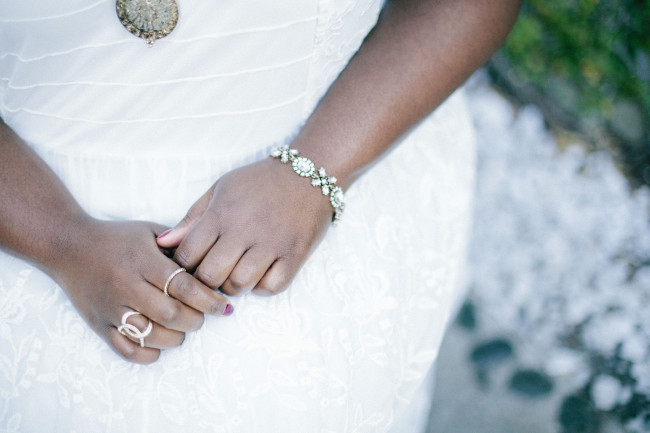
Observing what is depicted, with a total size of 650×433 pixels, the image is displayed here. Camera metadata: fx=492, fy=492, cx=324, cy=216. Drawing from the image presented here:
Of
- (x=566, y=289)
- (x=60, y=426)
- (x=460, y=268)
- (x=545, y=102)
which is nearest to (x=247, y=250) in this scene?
(x=60, y=426)

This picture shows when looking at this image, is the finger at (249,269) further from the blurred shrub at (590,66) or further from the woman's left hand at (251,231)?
the blurred shrub at (590,66)

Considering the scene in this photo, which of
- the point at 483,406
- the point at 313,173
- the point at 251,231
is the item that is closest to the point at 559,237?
the point at 483,406

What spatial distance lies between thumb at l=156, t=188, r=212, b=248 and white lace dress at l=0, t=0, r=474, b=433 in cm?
8

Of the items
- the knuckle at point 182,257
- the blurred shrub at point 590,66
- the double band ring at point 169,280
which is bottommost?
the double band ring at point 169,280

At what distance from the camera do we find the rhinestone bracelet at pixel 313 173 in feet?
3.31

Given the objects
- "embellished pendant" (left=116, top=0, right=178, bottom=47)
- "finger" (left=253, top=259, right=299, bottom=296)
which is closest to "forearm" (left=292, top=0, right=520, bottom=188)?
"finger" (left=253, top=259, right=299, bottom=296)

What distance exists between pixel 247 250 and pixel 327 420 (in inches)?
14.8

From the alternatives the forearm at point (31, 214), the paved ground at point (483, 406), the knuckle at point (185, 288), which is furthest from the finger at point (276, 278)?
the paved ground at point (483, 406)

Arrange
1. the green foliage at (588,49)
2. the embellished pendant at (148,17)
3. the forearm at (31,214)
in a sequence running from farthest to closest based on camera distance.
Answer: the green foliage at (588,49)
the forearm at (31,214)
the embellished pendant at (148,17)

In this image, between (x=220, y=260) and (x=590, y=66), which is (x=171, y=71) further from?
(x=590, y=66)

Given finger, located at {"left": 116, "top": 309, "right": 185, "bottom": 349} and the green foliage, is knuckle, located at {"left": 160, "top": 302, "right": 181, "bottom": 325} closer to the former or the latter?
finger, located at {"left": 116, "top": 309, "right": 185, "bottom": 349}

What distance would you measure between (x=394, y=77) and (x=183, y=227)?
546 millimetres

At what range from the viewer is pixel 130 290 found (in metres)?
0.92

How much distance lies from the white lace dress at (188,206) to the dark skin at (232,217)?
6 cm
